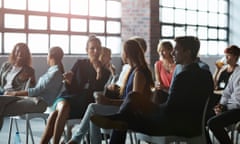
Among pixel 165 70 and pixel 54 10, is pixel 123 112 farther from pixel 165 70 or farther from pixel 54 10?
pixel 54 10

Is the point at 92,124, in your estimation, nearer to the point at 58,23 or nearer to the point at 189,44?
the point at 189,44

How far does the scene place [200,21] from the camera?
11.6 metres

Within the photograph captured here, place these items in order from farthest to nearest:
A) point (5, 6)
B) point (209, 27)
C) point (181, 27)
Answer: point (209, 27) → point (181, 27) → point (5, 6)

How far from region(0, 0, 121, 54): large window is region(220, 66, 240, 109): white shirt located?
470cm

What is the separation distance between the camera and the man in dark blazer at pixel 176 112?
10.8 ft

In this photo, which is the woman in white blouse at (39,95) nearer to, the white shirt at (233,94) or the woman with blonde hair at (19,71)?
the woman with blonde hair at (19,71)

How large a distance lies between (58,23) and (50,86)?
4497 mm

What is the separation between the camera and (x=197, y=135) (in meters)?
3.39

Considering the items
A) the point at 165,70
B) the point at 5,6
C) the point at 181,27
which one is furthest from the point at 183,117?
the point at 181,27

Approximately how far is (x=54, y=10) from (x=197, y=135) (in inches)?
234

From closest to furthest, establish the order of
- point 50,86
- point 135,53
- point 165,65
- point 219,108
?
1. point 135,53
2. point 219,108
3. point 50,86
4. point 165,65

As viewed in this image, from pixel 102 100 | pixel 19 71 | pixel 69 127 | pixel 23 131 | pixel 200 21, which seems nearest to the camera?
pixel 102 100

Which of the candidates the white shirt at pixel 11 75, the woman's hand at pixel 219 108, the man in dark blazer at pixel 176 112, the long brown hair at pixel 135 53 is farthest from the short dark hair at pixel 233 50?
the white shirt at pixel 11 75

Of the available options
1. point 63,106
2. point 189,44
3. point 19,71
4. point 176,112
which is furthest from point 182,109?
point 19,71
